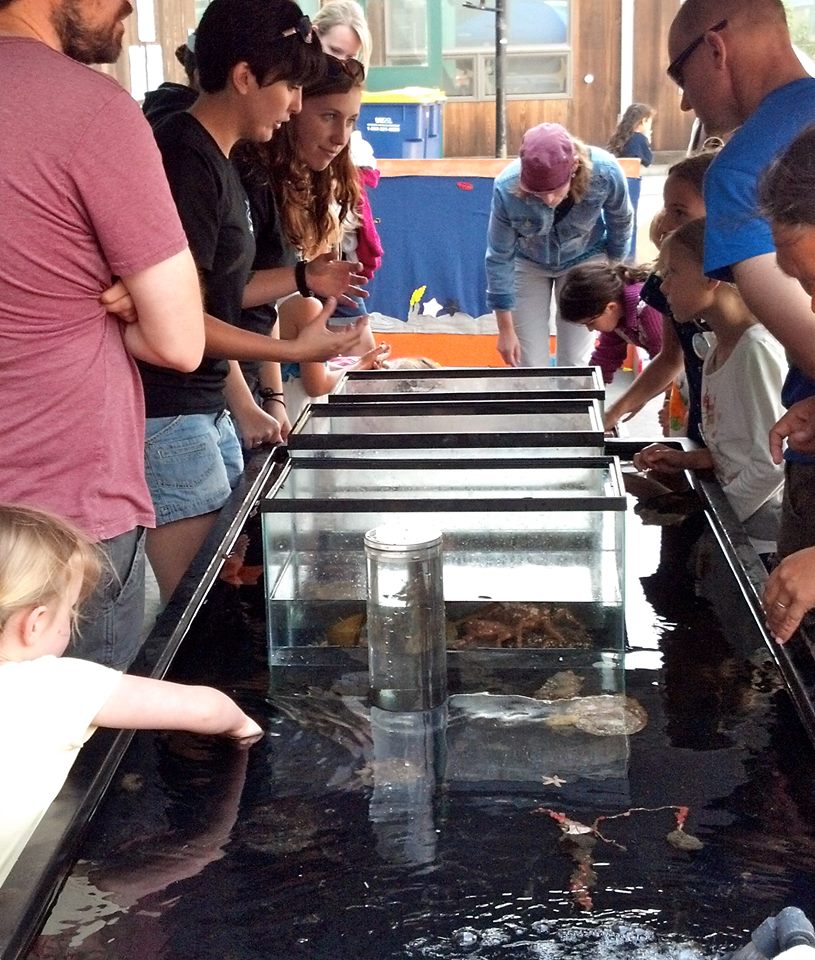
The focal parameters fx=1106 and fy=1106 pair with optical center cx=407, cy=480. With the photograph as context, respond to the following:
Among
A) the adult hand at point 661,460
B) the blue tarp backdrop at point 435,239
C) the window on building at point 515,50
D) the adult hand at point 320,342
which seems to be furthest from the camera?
the window on building at point 515,50

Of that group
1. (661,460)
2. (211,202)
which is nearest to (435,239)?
(661,460)

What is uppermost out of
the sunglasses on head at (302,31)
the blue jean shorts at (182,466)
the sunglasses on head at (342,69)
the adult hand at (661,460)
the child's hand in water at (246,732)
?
the sunglasses on head at (302,31)

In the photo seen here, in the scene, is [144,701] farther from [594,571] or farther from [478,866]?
[594,571]

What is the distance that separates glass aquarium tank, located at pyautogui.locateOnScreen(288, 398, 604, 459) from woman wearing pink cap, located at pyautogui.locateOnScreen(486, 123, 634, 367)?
286 cm

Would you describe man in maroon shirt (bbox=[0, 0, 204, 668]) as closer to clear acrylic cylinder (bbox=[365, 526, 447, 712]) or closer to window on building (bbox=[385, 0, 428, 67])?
clear acrylic cylinder (bbox=[365, 526, 447, 712])

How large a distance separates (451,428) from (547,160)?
293cm

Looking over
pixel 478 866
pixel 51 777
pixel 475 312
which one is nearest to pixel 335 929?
pixel 478 866

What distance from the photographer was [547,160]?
15.5ft

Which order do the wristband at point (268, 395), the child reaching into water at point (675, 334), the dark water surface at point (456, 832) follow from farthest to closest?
the wristband at point (268, 395) < the child reaching into water at point (675, 334) < the dark water surface at point (456, 832)

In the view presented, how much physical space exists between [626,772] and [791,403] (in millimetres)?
1137

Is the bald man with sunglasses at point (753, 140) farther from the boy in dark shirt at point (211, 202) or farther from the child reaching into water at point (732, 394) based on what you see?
the boy in dark shirt at point (211, 202)

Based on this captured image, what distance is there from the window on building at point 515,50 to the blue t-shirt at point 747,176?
11998mm

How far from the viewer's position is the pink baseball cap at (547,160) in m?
4.75

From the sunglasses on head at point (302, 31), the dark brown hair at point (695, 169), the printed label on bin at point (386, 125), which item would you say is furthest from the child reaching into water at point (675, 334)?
the printed label on bin at point (386, 125)
